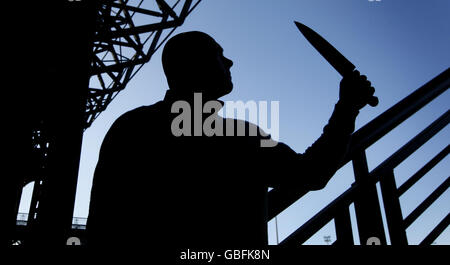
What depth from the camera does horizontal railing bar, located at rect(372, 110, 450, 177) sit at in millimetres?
1528

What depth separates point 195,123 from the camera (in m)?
1.21

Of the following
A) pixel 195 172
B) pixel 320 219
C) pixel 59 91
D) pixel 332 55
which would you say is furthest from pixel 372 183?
pixel 59 91

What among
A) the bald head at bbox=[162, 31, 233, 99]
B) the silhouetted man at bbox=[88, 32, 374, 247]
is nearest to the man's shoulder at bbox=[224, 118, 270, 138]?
the silhouetted man at bbox=[88, 32, 374, 247]

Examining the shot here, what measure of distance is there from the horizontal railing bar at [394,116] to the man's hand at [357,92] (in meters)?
0.19

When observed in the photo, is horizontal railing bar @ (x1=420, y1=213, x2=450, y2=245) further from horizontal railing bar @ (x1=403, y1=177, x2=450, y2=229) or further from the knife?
the knife

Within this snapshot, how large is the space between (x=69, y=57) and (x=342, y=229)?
484 centimetres

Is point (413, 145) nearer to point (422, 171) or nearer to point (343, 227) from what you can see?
point (422, 171)

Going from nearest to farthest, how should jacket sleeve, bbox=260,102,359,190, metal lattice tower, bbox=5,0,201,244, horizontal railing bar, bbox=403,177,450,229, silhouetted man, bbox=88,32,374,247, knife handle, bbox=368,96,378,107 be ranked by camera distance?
silhouetted man, bbox=88,32,374,247 → jacket sleeve, bbox=260,102,359,190 → knife handle, bbox=368,96,378,107 → horizontal railing bar, bbox=403,177,450,229 → metal lattice tower, bbox=5,0,201,244

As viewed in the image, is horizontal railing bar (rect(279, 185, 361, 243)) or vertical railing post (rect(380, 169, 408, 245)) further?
vertical railing post (rect(380, 169, 408, 245))

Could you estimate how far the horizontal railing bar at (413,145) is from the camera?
60.2 inches

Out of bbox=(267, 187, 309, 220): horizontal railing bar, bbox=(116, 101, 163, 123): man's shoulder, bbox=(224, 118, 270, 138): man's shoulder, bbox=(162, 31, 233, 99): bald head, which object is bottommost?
bbox=(267, 187, 309, 220): horizontal railing bar

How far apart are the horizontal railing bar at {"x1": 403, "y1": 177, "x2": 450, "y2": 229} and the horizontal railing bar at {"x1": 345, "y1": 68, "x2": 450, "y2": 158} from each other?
1.51 ft

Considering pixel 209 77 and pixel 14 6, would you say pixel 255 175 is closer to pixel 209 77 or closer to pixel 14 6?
pixel 209 77
